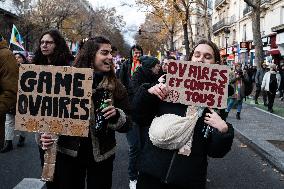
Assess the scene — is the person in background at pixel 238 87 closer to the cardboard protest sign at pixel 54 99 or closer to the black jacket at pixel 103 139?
the black jacket at pixel 103 139

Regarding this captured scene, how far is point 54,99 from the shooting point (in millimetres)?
3520

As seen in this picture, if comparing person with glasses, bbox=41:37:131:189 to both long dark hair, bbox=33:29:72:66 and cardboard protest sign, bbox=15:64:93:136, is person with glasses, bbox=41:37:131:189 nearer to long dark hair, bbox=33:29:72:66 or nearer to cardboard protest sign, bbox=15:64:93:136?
cardboard protest sign, bbox=15:64:93:136

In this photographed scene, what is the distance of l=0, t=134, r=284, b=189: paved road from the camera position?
21.3 ft

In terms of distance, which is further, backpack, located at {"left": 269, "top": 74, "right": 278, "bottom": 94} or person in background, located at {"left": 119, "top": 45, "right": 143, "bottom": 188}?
backpack, located at {"left": 269, "top": 74, "right": 278, "bottom": 94}

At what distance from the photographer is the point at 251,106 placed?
60.2 feet

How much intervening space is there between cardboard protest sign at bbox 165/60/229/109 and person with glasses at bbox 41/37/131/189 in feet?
2.10

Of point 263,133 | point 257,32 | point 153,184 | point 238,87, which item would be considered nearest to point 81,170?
point 153,184

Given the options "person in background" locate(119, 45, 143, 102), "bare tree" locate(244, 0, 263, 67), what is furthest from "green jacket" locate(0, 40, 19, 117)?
"bare tree" locate(244, 0, 263, 67)

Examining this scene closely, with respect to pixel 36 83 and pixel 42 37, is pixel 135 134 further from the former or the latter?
pixel 36 83

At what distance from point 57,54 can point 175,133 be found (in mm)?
1975

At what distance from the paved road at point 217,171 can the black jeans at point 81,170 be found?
2.45 m

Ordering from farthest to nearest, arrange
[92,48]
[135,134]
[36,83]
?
1. [135,134]
2. [92,48]
3. [36,83]

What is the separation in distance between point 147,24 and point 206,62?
7641 cm

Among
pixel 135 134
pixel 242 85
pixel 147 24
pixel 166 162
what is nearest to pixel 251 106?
pixel 242 85
